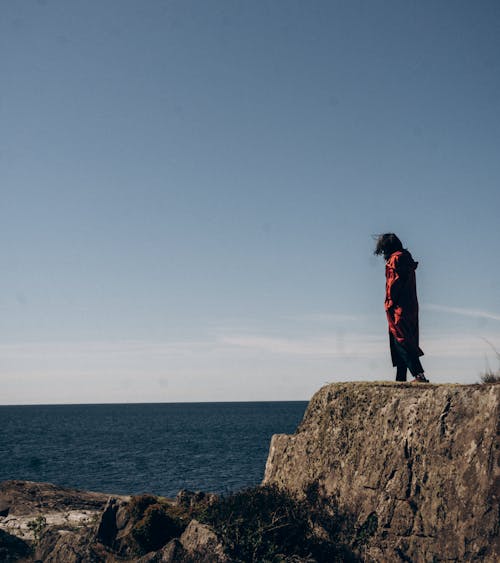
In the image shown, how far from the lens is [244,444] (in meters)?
74.5

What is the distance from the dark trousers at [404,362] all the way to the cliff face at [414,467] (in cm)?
60

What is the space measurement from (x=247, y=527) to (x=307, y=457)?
6.66 ft

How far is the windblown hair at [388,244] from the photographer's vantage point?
11.7m

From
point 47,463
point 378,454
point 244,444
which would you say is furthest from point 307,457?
point 244,444

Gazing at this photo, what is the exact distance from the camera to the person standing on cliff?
11148 mm

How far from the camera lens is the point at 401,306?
37.2ft

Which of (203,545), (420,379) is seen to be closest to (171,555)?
(203,545)

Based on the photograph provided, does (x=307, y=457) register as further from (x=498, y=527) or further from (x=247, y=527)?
(x=498, y=527)

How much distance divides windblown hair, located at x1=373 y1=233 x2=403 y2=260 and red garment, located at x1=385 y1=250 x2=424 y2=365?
0.13 meters

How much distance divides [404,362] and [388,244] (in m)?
2.45

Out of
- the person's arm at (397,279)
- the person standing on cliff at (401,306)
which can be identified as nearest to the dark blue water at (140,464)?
the person standing on cliff at (401,306)

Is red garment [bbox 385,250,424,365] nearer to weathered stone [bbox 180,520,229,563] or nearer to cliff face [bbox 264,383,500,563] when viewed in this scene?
cliff face [bbox 264,383,500,563]

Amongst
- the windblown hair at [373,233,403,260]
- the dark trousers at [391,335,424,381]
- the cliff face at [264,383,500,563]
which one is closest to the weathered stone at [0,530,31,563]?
the cliff face at [264,383,500,563]

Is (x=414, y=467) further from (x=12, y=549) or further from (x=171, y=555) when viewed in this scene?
(x=12, y=549)
